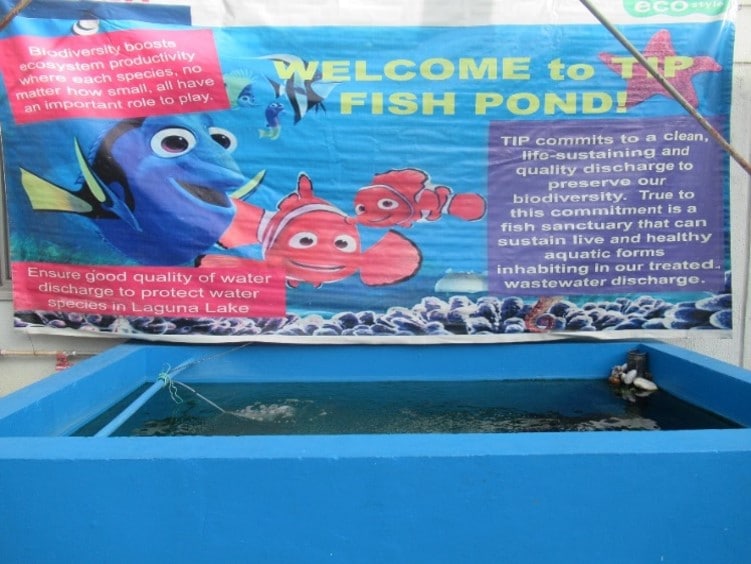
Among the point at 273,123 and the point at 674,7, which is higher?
the point at 674,7

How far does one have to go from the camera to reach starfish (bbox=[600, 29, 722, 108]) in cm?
319

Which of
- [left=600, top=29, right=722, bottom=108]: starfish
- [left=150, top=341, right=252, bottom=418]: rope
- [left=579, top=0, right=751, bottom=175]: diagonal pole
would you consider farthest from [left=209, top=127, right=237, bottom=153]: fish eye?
[left=600, top=29, right=722, bottom=108]: starfish

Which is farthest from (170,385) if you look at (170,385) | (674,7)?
(674,7)

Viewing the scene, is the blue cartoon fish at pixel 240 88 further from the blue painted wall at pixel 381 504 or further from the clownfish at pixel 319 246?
the blue painted wall at pixel 381 504

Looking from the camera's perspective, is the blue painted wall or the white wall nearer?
the blue painted wall

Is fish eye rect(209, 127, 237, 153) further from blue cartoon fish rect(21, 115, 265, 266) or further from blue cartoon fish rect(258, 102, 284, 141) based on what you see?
blue cartoon fish rect(258, 102, 284, 141)

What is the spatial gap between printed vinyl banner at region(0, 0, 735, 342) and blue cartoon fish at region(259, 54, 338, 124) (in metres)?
0.01

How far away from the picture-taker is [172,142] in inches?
127

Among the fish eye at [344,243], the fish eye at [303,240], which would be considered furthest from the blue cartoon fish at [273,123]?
the fish eye at [344,243]

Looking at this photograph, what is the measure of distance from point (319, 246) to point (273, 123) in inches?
30.4

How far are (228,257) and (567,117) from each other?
2163mm

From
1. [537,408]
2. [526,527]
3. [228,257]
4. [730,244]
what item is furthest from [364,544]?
[730,244]

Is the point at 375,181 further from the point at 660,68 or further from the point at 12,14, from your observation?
the point at 12,14

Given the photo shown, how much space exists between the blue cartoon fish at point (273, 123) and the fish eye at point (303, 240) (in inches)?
23.3
